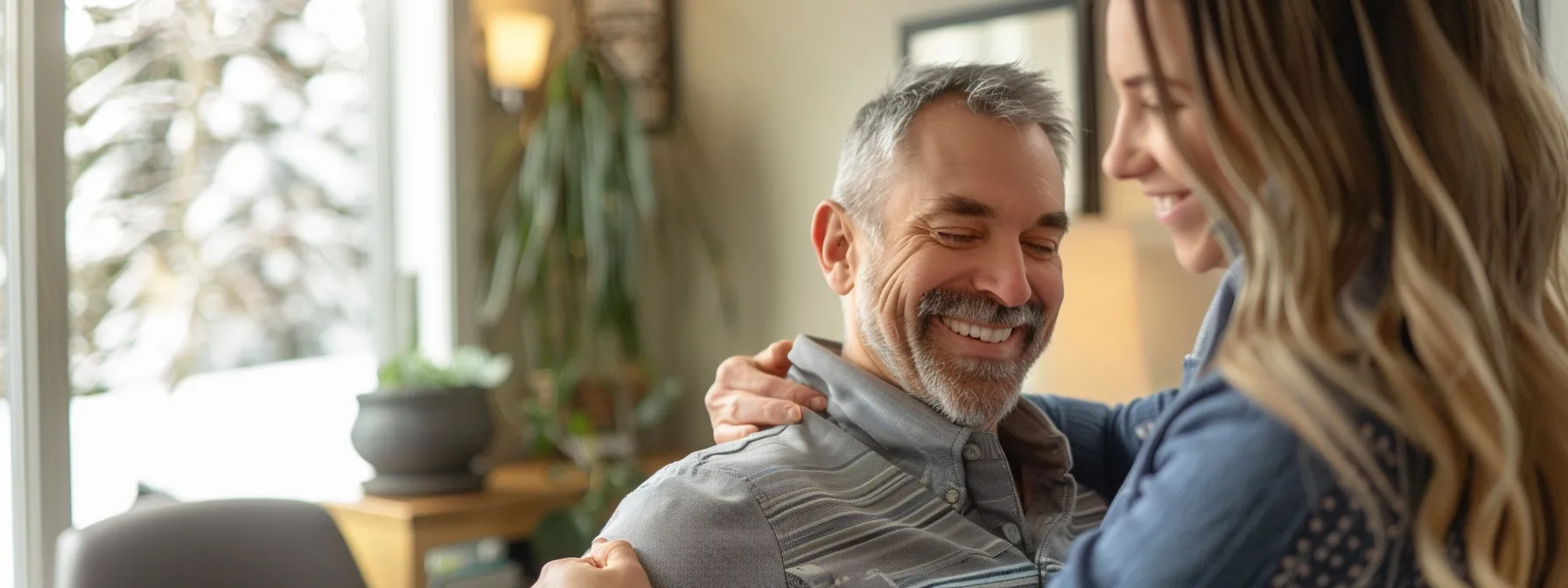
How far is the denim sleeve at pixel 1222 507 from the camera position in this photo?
29.4 inches

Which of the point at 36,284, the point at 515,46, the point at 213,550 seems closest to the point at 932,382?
the point at 213,550

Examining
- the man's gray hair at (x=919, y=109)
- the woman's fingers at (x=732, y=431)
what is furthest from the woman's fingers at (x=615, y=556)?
the man's gray hair at (x=919, y=109)

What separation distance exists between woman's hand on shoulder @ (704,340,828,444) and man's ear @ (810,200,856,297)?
139 mm

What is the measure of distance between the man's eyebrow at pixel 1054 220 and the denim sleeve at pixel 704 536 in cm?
45

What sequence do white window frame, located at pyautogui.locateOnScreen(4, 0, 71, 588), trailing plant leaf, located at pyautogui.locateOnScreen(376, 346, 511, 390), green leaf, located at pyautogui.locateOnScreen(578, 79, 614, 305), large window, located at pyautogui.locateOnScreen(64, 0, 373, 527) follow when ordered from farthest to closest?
1. green leaf, located at pyautogui.locateOnScreen(578, 79, 614, 305)
2. trailing plant leaf, located at pyautogui.locateOnScreen(376, 346, 511, 390)
3. large window, located at pyautogui.locateOnScreen(64, 0, 373, 527)
4. white window frame, located at pyautogui.locateOnScreen(4, 0, 71, 588)

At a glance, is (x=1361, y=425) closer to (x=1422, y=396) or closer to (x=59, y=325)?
(x=1422, y=396)

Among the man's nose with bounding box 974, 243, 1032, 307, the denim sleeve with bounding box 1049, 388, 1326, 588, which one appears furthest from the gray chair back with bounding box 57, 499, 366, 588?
the denim sleeve with bounding box 1049, 388, 1326, 588

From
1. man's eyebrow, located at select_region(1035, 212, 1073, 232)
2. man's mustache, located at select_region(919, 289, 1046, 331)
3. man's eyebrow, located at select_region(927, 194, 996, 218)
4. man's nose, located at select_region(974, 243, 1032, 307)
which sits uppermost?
man's eyebrow, located at select_region(927, 194, 996, 218)

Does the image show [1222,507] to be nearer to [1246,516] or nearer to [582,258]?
[1246,516]

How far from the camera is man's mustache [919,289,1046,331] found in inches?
55.7

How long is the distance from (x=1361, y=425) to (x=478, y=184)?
10.8ft

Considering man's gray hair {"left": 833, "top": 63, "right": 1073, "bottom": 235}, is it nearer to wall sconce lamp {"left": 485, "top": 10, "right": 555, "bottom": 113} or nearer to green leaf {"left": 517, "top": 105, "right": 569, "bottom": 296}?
green leaf {"left": 517, "top": 105, "right": 569, "bottom": 296}

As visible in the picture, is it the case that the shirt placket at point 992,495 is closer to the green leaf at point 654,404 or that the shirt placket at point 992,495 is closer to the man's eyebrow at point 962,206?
the man's eyebrow at point 962,206

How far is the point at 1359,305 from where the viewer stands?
779 mm
